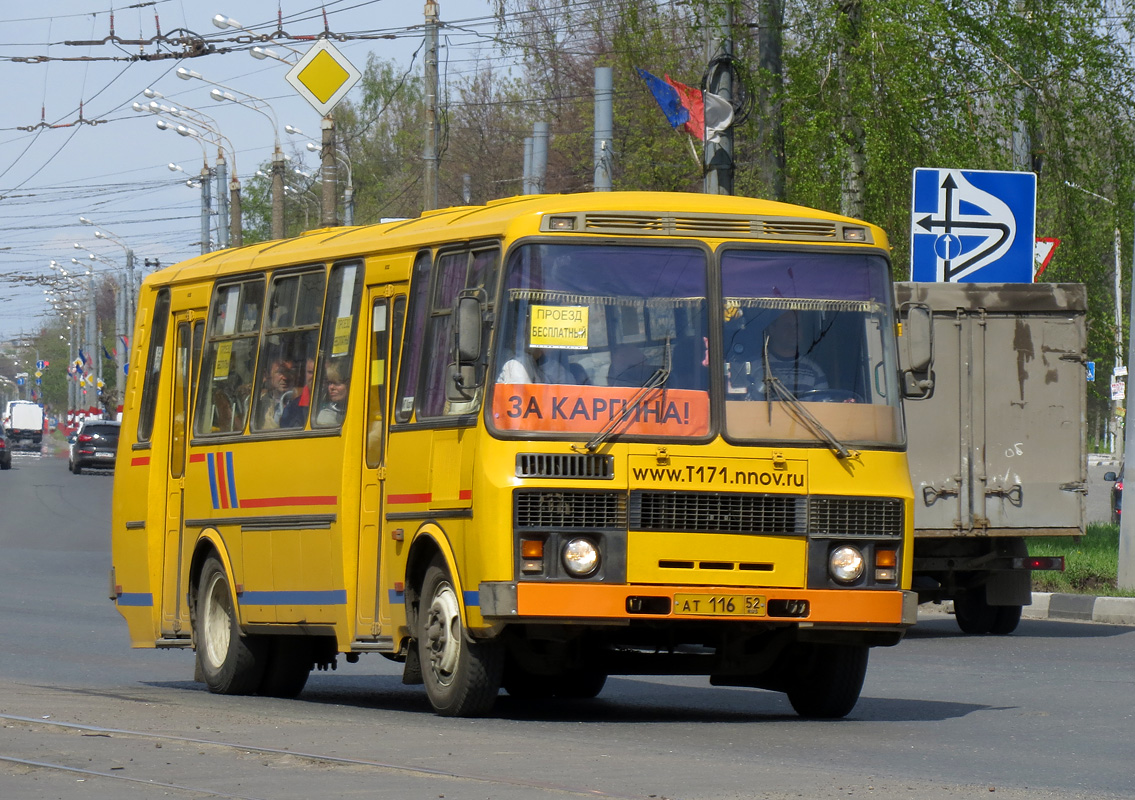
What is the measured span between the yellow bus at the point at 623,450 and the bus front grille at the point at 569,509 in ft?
0.04

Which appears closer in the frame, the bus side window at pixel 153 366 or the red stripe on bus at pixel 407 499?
the red stripe on bus at pixel 407 499

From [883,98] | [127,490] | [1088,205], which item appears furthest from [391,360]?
[1088,205]

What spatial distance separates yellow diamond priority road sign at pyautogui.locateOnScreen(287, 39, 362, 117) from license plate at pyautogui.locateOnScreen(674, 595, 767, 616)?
16665 millimetres

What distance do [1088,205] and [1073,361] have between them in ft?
15.3

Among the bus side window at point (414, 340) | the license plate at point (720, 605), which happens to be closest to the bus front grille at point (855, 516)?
the license plate at point (720, 605)

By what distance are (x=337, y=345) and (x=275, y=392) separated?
801mm

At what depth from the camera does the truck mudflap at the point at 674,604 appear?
9.97 meters

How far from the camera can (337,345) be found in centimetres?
1219

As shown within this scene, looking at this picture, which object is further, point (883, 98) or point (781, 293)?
point (883, 98)

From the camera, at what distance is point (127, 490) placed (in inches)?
580

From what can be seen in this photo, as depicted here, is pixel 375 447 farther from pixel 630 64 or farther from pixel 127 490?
pixel 630 64

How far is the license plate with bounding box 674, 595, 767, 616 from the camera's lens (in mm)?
10094

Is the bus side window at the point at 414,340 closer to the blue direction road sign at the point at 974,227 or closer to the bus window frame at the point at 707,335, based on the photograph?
the bus window frame at the point at 707,335

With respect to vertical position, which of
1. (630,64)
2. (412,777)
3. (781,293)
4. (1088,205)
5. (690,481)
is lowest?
(412,777)
